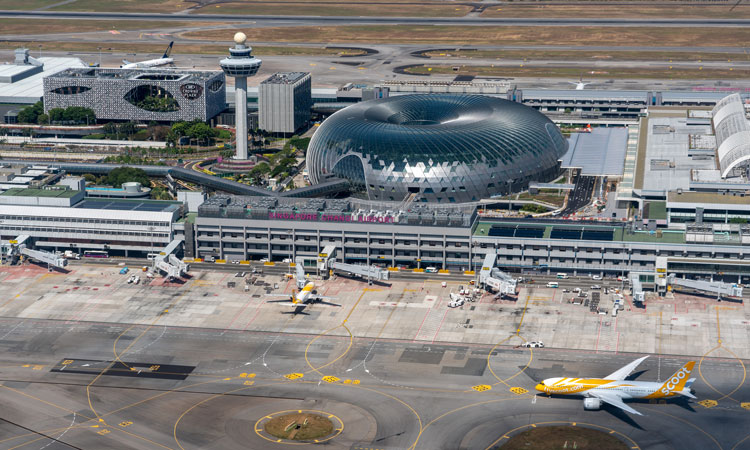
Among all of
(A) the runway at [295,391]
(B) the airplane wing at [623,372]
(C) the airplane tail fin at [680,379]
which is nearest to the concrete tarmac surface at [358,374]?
(A) the runway at [295,391]

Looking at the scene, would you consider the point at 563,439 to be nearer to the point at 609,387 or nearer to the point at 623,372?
the point at 609,387

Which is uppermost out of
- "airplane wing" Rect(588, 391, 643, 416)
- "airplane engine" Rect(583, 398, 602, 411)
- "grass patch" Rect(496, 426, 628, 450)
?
"airplane wing" Rect(588, 391, 643, 416)

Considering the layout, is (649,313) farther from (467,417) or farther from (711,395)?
(467,417)

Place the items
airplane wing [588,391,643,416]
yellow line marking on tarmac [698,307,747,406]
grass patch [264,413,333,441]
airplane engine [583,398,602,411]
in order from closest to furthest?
grass patch [264,413,333,441] < airplane wing [588,391,643,416] < airplane engine [583,398,602,411] < yellow line marking on tarmac [698,307,747,406]

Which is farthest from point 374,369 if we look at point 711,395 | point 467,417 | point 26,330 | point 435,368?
point 26,330

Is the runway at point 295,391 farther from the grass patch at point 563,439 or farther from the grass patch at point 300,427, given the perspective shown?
the grass patch at point 300,427

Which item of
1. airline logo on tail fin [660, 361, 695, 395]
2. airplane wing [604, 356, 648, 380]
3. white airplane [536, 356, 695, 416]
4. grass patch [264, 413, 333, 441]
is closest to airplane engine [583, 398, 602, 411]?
white airplane [536, 356, 695, 416]

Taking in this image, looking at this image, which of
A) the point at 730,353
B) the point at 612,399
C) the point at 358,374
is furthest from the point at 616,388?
the point at 358,374

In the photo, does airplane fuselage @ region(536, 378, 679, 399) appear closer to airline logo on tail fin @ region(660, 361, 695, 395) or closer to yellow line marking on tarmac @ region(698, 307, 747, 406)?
airline logo on tail fin @ region(660, 361, 695, 395)
